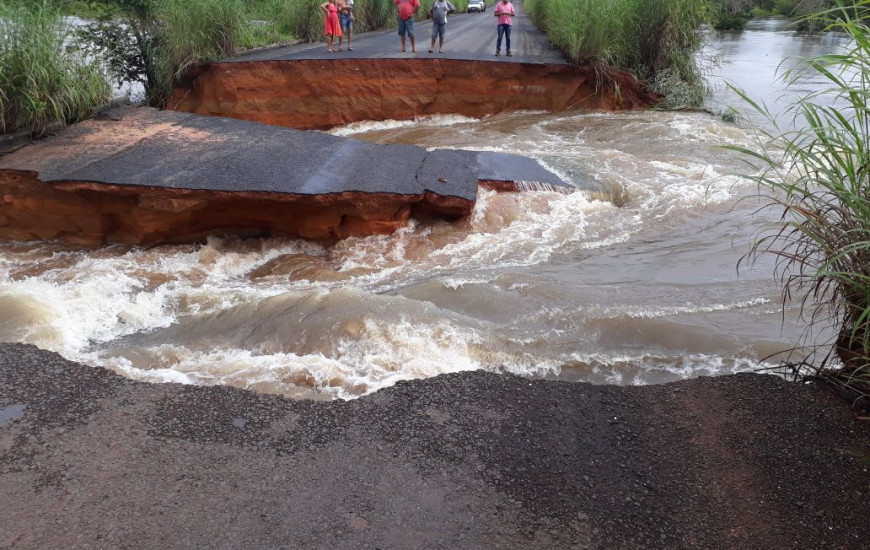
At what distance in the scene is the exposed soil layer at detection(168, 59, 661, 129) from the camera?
11.3 metres

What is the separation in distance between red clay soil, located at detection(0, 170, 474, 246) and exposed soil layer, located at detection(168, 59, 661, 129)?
5.25 metres

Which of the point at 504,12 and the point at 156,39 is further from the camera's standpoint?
the point at 504,12

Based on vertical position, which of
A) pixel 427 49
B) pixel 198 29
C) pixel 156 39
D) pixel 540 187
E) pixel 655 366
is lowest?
pixel 655 366

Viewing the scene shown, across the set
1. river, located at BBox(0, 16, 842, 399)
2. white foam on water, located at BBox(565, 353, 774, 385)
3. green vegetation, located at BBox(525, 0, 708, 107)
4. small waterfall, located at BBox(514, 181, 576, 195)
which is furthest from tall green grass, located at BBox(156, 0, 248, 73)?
white foam on water, located at BBox(565, 353, 774, 385)

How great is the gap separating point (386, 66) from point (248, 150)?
18.5 ft

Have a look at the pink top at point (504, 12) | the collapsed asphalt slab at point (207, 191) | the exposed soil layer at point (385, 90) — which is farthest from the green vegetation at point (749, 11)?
the collapsed asphalt slab at point (207, 191)

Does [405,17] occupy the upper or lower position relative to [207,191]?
upper

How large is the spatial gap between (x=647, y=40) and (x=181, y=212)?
942 cm

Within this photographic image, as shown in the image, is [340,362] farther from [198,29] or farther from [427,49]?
[427,49]

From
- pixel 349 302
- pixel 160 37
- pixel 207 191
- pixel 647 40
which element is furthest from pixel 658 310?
pixel 160 37

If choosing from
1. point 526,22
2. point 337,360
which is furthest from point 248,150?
point 526,22

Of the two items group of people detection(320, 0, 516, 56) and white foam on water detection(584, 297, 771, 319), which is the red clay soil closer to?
white foam on water detection(584, 297, 771, 319)

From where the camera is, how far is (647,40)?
12148 millimetres

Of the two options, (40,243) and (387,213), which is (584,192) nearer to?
(387,213)
